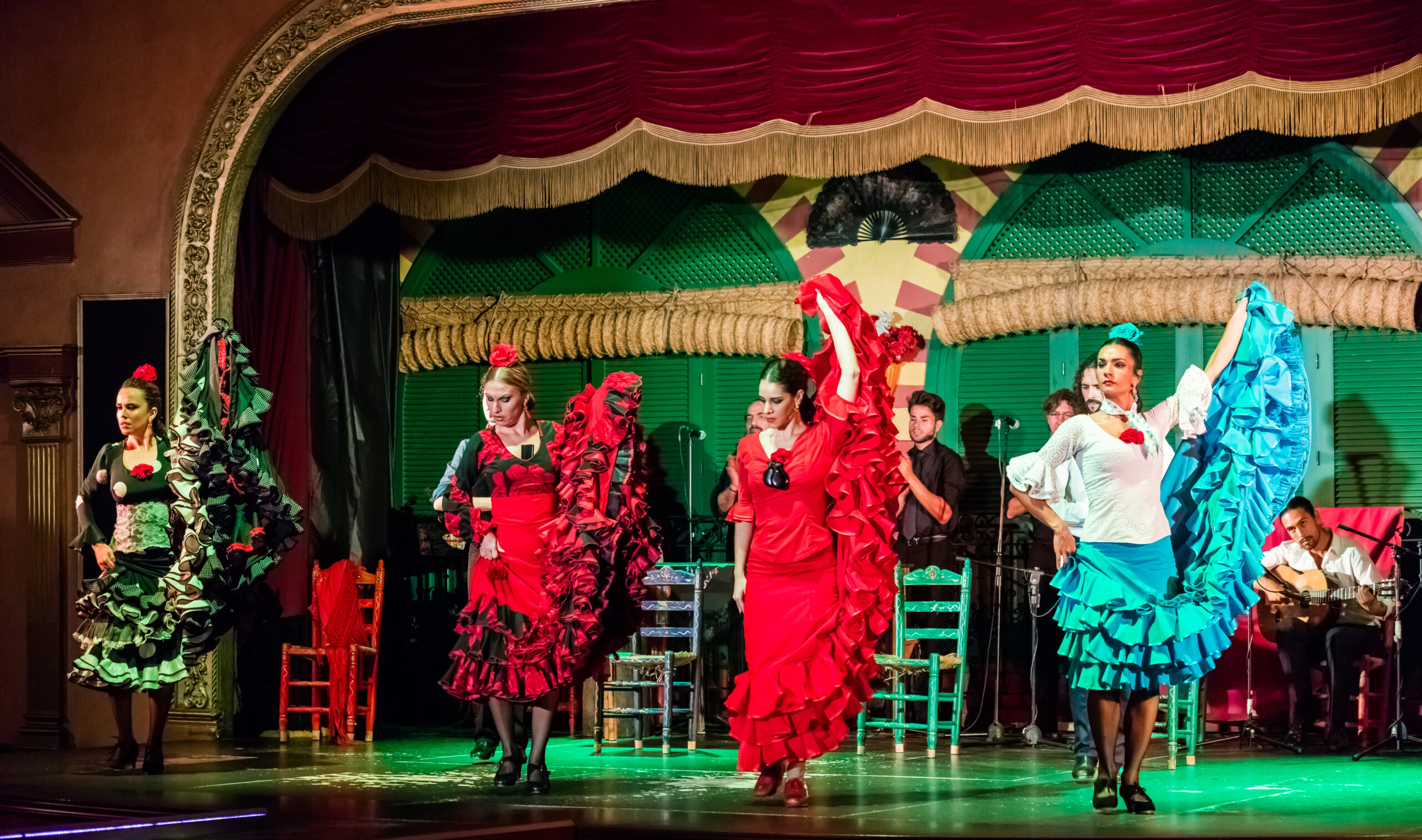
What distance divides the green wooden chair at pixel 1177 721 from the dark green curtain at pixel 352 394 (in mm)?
4438

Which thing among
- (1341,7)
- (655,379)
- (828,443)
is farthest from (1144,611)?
(655,379)

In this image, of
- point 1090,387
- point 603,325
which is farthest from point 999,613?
point 603,325

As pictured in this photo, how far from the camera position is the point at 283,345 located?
892 centimetres

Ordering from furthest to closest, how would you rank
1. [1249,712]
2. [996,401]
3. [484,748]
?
[996,401], [1249,712], [484,748]

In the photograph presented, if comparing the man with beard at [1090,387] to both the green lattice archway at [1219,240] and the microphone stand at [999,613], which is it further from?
the green lattice archway at [1219,240]

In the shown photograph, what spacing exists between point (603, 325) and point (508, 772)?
384cm

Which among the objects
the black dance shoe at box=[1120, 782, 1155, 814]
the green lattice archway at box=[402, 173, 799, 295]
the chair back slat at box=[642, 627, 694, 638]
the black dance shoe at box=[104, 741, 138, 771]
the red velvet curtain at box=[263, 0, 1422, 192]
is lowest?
the black dance shoe at box=[104, 741, 138, 771]

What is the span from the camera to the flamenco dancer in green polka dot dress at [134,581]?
6688 millimetres

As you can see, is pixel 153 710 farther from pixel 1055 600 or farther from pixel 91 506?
pixel 1055 600

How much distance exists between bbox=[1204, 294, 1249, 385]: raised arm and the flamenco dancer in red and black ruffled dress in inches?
85.4

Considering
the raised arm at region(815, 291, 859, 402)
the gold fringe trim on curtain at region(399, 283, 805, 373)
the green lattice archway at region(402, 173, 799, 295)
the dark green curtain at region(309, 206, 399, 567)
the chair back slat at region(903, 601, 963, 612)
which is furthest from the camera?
the green lattice archway at region(402, 173, 799, 295)

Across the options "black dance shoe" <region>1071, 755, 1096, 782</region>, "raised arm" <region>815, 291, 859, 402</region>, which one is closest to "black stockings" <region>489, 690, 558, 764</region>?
"raised arm" <region>815, 291, 859, 402</region>

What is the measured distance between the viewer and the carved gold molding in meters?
8.36

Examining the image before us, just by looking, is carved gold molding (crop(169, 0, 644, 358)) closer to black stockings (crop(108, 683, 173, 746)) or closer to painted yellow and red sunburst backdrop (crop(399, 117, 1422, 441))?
black stockings (crop(108, 683, 173, 746))
